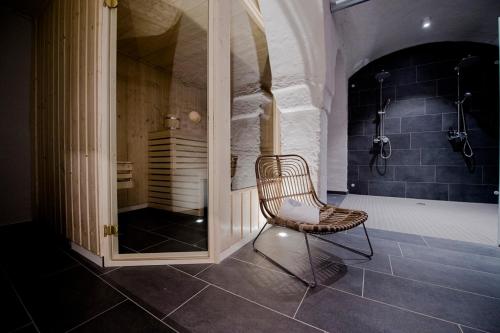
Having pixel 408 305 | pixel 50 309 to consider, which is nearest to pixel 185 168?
pixel 50 309

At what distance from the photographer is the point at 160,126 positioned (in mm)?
3715

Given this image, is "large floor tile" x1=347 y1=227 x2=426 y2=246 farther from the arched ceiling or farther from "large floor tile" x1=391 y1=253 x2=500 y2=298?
the arched ceiling

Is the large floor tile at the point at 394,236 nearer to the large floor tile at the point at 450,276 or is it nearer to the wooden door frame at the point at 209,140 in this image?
the large floor tile at the point at 450,276

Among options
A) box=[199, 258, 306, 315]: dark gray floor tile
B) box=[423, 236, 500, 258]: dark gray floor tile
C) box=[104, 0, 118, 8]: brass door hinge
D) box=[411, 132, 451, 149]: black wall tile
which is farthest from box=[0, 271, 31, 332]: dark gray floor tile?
box=[411, 132, 451, 149]: black wall tile

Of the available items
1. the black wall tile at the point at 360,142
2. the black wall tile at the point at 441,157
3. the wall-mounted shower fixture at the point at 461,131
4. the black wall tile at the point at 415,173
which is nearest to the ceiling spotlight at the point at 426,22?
the wall-mounted shower fixture at the point at 461,131

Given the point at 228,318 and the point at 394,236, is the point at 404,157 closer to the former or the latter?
the point at 394,236

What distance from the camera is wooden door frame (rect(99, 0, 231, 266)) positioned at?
4.86ft

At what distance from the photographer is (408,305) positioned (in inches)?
42.3

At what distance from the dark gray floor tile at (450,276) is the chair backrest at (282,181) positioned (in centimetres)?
76

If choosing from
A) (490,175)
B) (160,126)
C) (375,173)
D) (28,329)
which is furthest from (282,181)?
(490,175)

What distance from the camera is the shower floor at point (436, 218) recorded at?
215cm

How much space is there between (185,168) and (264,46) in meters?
1.89

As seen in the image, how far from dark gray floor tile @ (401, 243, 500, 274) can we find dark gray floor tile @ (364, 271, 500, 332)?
44 centimetres

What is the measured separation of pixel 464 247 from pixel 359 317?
1546mm
